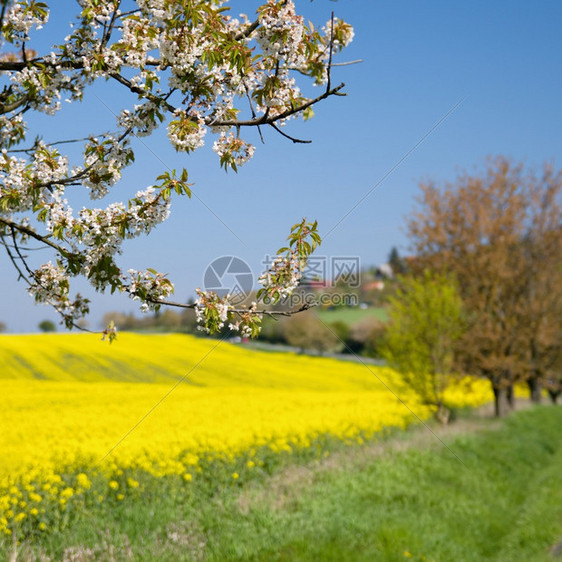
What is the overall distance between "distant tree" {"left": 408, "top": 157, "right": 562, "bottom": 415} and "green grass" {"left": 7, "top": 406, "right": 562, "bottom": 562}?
9789mm

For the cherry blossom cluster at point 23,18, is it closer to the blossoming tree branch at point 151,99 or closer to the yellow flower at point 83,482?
the blossoming tree branch at point 151,99

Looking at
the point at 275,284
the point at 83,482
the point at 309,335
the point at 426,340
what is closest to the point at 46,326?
the point at 309,335

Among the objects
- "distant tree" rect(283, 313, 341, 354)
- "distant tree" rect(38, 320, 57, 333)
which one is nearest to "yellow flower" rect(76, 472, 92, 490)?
"distant tree" rect(38, 320, 57, 333)

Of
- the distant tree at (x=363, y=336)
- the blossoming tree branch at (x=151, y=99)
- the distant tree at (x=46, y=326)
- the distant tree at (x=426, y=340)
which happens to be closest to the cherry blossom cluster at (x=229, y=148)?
the blossoming tree branch at (x=151, y=99)

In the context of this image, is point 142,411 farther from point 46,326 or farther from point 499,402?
point 46,326

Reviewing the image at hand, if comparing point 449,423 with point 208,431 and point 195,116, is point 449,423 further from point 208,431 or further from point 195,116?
point 195,116

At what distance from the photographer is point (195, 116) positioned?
4316 mm

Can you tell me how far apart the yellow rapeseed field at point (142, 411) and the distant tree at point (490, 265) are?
Result: 9.65ft

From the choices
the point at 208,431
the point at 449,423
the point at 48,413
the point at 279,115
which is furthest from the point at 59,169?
the point at 449,423

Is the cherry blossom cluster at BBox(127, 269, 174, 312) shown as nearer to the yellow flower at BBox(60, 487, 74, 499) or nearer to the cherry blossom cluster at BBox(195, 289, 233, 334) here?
the cherry blossom cluster at BBox(195, 289, 233, 334)

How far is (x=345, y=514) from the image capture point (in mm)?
7680

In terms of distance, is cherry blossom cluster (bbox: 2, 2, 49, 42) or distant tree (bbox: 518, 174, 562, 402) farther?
distant tree (bbox: 518, 174, 562, 402)

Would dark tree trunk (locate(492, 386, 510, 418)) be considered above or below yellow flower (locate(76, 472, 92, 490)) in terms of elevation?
below

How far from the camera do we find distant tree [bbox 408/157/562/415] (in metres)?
22.1
